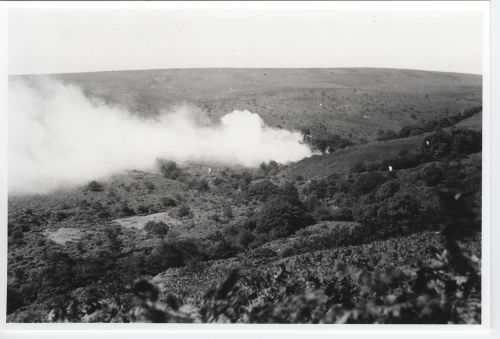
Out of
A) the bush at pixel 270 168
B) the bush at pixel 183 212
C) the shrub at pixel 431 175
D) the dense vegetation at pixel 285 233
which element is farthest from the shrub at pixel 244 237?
the shrub at pixel 431 175

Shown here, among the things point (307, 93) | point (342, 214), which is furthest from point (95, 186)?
point (342, 214)

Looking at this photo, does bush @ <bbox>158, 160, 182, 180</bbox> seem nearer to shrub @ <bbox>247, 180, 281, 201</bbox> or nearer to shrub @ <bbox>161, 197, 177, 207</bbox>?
shrub @ <bbox>161, 197, 177, 207</bbox>

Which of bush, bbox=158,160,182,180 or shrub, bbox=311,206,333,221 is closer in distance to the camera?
bush, bbox=158,160,182,180

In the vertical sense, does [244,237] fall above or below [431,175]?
below

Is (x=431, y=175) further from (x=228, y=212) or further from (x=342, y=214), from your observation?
(x=228, y=212)

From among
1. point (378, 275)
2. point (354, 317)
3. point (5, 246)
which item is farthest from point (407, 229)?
point (5, 246)

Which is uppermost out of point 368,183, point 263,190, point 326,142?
point 326,142

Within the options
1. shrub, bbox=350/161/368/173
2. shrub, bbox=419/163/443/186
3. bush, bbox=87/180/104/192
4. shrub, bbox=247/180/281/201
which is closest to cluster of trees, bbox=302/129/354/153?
shrub, bbox=350/161/368/173
